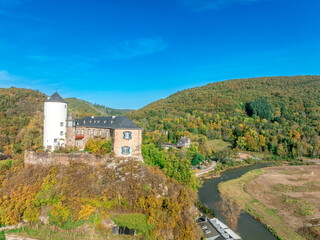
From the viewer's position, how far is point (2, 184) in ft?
67.6

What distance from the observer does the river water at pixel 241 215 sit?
2273cm

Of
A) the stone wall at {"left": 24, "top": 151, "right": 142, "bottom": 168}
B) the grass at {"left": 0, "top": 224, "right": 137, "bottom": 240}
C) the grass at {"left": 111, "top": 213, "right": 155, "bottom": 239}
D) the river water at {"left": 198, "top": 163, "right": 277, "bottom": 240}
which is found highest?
the stone wall at {"left": 24, "top": 151, "right": 142, "bottom": 168}

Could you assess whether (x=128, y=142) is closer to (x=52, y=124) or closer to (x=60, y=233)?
(x=60, y=233)

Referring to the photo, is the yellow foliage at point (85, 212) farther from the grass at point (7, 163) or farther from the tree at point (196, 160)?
the tree at point (196, 160)

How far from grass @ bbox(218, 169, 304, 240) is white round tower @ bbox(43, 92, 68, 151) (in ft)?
94.9

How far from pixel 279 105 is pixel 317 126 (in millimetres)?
27833

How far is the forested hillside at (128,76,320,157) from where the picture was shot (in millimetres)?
72750

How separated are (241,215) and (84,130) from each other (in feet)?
84.7

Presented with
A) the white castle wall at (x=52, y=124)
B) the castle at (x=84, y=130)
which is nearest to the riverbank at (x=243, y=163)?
the castle at (x=84, y=130)

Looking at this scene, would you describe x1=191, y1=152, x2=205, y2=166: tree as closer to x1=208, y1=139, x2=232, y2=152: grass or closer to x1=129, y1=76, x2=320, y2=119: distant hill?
x1=208, y1=139, x2=232, y2=152: grass

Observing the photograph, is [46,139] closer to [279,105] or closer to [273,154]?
[273,154]

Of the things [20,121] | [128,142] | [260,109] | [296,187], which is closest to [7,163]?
[128,142]

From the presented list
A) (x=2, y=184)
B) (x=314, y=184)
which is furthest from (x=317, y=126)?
(x=2, y=184)

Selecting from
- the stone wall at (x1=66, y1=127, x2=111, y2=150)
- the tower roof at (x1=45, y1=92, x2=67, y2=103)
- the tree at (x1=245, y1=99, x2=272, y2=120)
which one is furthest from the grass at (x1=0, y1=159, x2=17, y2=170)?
the tree at (x1=245, y1=99, x2=272, y2=120)
